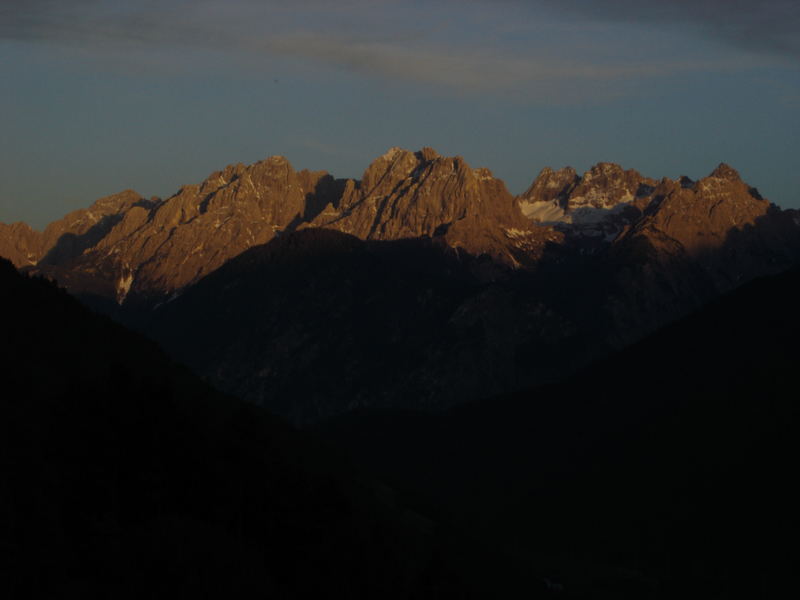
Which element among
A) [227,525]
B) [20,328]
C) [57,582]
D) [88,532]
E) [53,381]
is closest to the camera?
[57,582]

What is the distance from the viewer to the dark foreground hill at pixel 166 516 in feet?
295

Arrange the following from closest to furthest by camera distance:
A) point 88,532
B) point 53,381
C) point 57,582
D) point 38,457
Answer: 1. point 57,582
2. point 88,532
3. point 38,457
4. point 53,381

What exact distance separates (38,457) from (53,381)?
160 feet

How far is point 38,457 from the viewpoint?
4552 inches

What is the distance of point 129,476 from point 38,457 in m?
10.2

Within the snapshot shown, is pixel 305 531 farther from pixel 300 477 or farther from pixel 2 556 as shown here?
pixel 2 556

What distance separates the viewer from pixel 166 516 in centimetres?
10188

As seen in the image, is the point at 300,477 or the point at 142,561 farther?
the point at 300,477

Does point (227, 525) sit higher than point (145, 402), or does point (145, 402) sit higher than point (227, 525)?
point (145, 402)

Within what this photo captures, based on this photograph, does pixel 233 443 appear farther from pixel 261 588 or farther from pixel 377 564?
pixel 261 588

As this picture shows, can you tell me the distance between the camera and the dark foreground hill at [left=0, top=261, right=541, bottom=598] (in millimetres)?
89812

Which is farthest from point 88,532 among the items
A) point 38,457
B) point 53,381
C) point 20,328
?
point 20,328

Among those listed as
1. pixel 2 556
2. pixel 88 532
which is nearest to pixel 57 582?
pixel 2 556

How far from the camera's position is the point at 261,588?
91.4 meters
